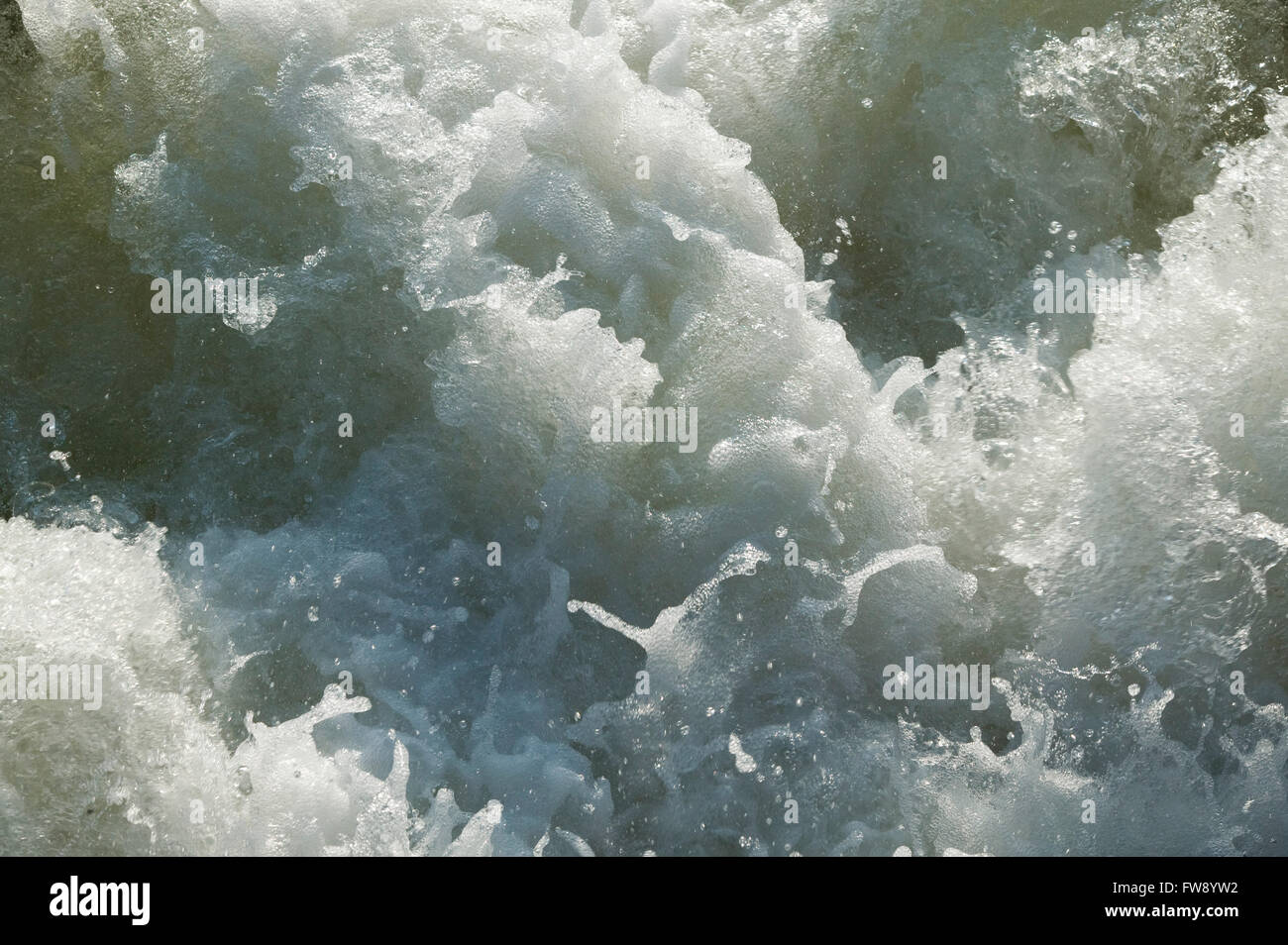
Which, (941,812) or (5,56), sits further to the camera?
(5,56)

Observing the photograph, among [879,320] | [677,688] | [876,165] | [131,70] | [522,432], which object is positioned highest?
[131,70]

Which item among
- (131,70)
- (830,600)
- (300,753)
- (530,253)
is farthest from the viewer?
(131,70)

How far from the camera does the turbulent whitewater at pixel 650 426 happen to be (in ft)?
12.4

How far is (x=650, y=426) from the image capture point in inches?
165

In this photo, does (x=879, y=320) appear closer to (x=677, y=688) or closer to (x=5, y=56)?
(x=677, y=688)

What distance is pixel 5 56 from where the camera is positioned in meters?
4.66

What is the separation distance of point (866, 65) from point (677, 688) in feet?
8.23

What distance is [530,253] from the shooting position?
436 cm

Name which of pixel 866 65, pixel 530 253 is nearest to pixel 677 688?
pixel 530 253

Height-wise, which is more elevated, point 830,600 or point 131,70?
point 131,70

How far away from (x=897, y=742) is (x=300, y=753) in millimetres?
1709

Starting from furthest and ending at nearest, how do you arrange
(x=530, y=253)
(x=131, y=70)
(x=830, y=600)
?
(x=131, y=70) < (x=530, y=253) < (x=830, y=600)

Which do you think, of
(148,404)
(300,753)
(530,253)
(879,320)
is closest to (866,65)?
(879,320)

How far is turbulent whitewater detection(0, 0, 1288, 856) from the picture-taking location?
377cm
